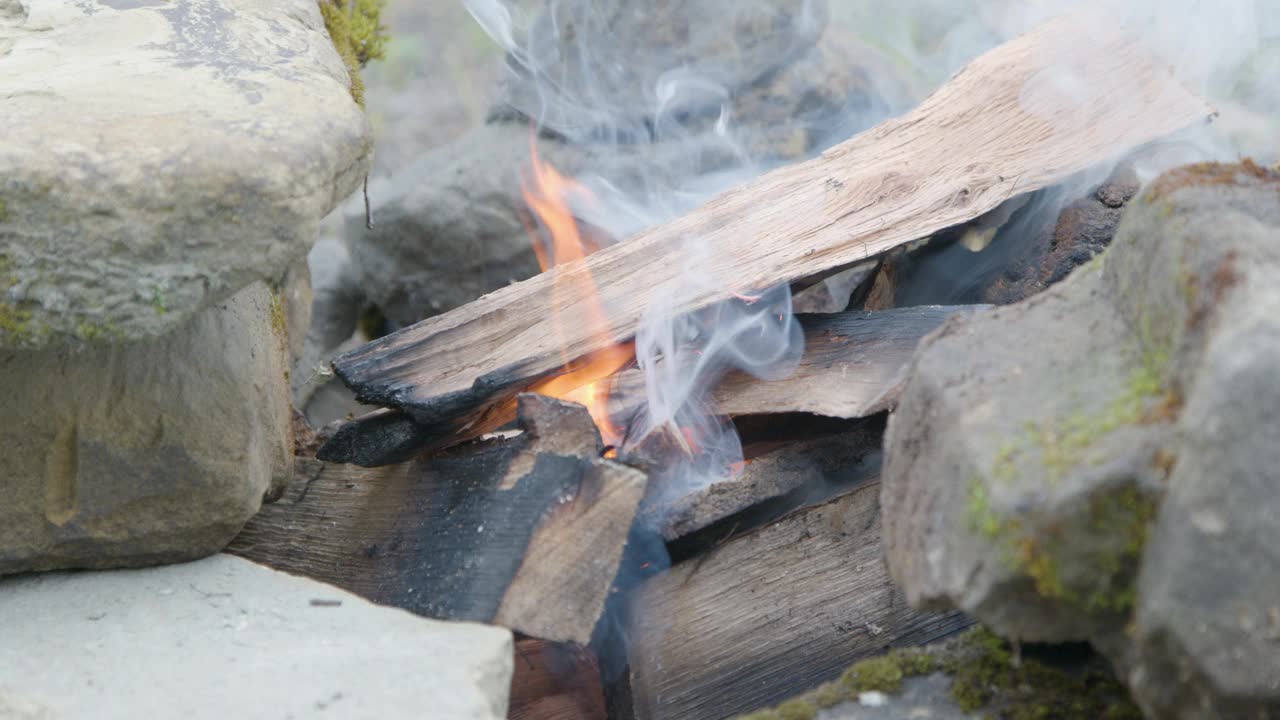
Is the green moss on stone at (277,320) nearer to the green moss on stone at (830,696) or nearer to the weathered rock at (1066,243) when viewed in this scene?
the green moss on stone at (830,696)

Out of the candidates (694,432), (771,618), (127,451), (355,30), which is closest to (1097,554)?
(771,618)

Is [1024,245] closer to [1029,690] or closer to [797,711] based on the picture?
[1029,690]

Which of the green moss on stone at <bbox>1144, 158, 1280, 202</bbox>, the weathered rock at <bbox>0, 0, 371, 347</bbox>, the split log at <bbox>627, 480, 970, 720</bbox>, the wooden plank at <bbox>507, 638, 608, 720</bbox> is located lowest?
the wooden plank at <bbox>507, 638, 608, 720</bbox>

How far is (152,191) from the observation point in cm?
173

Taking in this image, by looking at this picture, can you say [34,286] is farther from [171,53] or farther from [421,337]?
[421,337]

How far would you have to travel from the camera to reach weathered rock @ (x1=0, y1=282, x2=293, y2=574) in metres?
2.15

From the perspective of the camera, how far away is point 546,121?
4.64m

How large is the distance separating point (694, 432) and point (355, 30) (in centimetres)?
177

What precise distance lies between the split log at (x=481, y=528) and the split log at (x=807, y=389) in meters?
0.10

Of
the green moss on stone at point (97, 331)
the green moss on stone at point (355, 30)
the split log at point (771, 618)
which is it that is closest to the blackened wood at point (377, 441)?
the split log at point (771, 618)

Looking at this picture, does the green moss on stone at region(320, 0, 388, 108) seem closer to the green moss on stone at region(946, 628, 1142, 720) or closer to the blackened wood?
the blackened wood

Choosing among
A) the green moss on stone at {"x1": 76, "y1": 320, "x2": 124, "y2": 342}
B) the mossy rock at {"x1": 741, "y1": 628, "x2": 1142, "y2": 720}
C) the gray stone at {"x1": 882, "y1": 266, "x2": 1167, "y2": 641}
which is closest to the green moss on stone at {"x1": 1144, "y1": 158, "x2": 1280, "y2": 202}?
the gray stone at {"x1": 882, "y1": 266, "x2": 1167, "y2": 641}

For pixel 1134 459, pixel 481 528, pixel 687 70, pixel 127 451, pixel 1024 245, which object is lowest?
pixel 481 528

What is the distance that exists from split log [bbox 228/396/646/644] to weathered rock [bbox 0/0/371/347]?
0.67 m
